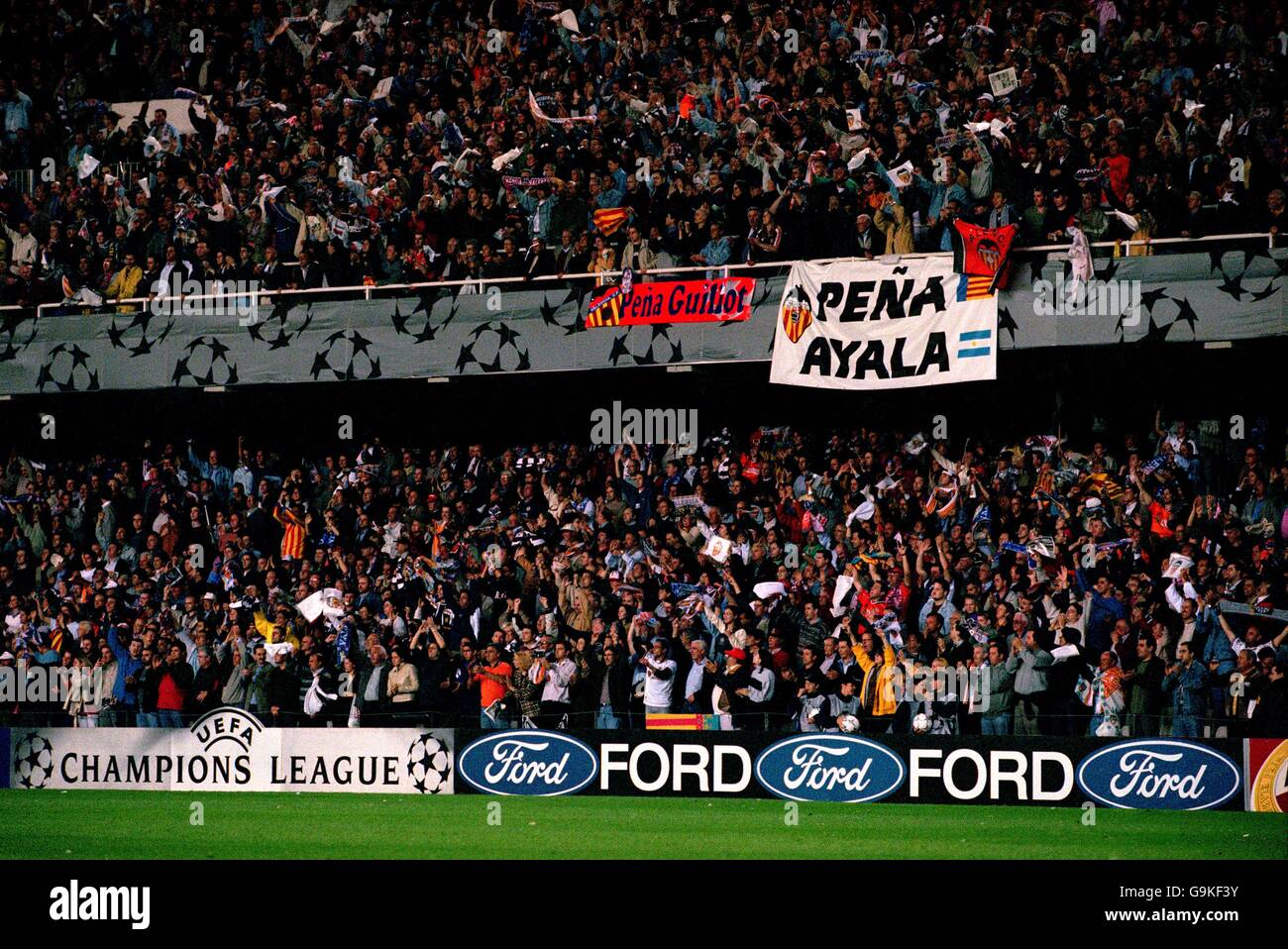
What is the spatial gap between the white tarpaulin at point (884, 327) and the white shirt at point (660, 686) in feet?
13.3

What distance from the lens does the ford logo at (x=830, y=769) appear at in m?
17.4

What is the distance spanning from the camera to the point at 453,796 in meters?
18.5

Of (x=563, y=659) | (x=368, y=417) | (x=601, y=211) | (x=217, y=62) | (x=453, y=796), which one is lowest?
(x=453, y=796)

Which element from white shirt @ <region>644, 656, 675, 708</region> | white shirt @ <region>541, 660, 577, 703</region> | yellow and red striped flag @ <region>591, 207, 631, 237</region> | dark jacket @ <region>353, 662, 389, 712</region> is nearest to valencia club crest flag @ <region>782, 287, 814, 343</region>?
yellow and red striped flag @ <region>591, 207, 631, 237</region>

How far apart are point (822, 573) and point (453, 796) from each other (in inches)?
175

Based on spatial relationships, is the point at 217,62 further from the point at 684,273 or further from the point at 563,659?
the point at 563,659

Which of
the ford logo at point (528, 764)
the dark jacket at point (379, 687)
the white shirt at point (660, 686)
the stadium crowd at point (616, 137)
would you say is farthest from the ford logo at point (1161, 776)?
the dark jacket at point (379, 687)

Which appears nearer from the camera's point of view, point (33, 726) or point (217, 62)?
point (33, 726)

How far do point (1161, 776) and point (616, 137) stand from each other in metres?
10.9

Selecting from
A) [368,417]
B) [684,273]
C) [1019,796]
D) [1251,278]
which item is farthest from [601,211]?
[1019,796]

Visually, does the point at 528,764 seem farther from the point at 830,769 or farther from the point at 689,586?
the point at 830,769

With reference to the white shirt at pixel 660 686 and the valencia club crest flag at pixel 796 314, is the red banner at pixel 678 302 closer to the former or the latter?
the valencia club crest flag at pixel 796 314

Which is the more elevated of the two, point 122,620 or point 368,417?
point 368,417

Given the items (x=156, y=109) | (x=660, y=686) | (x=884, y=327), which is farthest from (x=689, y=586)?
(x=156, y=109)
